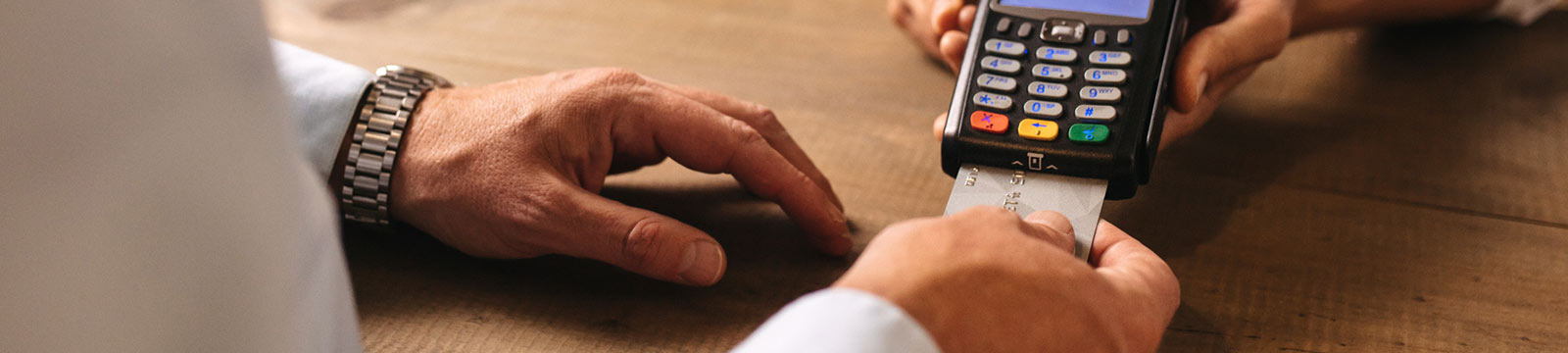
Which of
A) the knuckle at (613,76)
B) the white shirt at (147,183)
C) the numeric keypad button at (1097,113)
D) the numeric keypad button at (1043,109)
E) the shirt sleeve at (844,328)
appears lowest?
the numeric keypad button at (1097,113)

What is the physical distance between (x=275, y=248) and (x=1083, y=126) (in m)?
0.30

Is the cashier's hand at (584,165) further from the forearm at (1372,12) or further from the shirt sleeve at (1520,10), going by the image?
the shirt sleeve at (1520,10)

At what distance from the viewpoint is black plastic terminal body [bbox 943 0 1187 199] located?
1.42 ft

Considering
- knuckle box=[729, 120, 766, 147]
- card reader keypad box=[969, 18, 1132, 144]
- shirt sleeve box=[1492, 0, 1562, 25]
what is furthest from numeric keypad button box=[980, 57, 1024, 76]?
shirt sleeve box=[1492, 0, 1562, 25]

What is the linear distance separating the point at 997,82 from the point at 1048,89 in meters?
0.02

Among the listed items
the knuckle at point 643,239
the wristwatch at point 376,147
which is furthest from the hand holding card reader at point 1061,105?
the wristwatch at point 376,147

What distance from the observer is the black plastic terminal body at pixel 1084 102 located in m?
0.43

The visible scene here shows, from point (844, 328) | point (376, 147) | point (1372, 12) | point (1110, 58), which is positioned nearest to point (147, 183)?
point (844, 328)

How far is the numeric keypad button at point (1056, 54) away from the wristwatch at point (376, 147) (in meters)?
0.29

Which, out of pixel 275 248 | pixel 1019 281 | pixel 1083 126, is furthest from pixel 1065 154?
pixel 275 248

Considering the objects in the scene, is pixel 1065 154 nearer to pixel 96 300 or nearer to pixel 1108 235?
pixel 1108 235

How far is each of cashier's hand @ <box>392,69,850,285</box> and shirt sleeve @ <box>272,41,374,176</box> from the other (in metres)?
0.03

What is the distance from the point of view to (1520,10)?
0.69m

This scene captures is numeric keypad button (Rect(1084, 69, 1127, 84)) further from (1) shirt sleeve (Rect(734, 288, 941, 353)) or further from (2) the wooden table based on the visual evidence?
(1) shirt sleeve (Rect(734, 288, 941, 353))
